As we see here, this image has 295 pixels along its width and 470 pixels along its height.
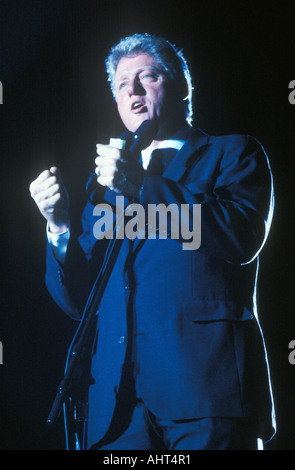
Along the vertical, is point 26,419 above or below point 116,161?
below

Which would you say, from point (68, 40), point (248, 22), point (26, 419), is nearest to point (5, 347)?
point (26, 419)

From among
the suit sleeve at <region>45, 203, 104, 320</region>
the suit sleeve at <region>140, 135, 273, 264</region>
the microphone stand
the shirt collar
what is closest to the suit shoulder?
the suit sleeve at <region>140, 135, 273, 264</region>

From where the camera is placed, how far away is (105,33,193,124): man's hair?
73.5 inches

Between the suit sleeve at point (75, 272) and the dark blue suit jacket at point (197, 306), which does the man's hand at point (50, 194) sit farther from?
the dark blue suit jacket at point (197, 306)

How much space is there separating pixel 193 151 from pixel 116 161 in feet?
1.12

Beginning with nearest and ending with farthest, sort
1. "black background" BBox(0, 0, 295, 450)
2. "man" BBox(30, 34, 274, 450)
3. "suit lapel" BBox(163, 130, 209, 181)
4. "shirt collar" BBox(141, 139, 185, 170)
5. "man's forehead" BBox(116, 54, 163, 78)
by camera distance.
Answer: "man" BBox(30, 34, 274, 450) → "suit lapel" BBox(163, 130, 209, 181) → "shirt collar" BBox(141, 139, 185, 170) → "man's forehead" BBox(116, 54, 163, 78) → "black background" BBox(0, 0, 295, 450)

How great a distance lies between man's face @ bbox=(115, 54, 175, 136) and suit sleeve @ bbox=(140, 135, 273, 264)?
29cm

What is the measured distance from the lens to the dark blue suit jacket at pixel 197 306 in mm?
1325

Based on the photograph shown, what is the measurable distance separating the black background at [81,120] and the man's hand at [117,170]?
0.67 metres

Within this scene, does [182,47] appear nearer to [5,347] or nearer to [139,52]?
[139,52]

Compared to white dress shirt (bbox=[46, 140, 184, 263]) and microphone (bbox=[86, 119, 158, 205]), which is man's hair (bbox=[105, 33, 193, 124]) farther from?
microphone (bbox=[86, 119, 158, 205])

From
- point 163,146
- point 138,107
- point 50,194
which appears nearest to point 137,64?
point 138,107

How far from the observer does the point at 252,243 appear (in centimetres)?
141
